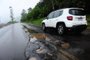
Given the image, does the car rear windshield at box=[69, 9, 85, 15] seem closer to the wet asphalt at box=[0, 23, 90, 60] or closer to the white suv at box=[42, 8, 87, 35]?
the white suv at box=[42, 8, 87, 35]

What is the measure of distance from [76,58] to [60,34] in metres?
7.83

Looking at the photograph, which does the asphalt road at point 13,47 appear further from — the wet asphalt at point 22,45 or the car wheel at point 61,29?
the car wheel at point 61,29

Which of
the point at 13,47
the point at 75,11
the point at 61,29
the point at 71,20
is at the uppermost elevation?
the point at 75,11

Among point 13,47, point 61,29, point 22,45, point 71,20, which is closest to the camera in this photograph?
point 13,47

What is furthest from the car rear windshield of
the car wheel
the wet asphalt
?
the wet asphalt

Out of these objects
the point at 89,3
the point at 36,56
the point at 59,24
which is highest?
the point at 89,3

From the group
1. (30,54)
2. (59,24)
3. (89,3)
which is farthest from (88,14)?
(30,54)

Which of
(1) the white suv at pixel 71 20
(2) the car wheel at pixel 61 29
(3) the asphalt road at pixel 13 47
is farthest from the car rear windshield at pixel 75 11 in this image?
(3) the asphalt road at pixel 13 47

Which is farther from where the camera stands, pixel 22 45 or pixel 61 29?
pixel 61 29

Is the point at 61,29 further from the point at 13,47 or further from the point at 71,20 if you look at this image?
the point at 13,47

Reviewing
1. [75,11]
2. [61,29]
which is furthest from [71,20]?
[61,29]

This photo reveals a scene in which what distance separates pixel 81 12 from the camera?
1489 cm

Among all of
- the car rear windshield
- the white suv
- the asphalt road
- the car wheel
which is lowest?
the asphalt road

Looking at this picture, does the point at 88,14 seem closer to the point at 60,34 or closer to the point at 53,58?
the point at 60,34
